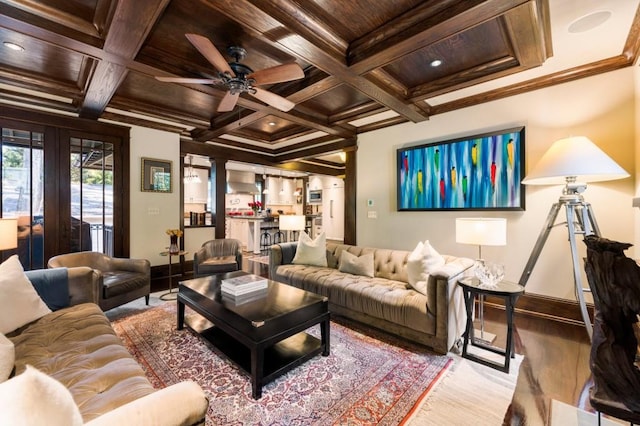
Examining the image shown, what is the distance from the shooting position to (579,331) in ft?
9.02

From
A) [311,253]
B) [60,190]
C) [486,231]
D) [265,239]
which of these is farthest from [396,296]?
[265,239]

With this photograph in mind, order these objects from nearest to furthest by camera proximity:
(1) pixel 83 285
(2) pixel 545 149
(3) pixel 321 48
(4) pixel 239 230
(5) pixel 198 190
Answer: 1. (3) pixel 321 48
2. (1) pixel 83 285
3. (2) pixel 545 149
4. (5) pixel 198 190
5. (4) pixel 239 230

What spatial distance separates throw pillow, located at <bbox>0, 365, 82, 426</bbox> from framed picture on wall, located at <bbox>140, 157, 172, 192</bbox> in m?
4.54

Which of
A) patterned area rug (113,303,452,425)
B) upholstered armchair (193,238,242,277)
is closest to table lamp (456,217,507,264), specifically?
patterned area rug (113,303,452,425)

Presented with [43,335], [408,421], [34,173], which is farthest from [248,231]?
[408,421]

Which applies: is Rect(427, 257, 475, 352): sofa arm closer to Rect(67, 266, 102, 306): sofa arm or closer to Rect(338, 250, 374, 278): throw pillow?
Rect(338, 250, 374, 278): throw pillow

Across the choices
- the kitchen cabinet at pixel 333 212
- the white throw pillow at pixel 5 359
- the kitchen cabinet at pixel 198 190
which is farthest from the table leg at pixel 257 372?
the kitchen cabinet at pixel 333 212

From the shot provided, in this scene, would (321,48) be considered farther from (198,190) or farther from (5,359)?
(198,190)

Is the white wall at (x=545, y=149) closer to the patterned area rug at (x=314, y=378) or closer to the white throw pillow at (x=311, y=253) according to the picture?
the white throw pillow at (x=311, y=253)

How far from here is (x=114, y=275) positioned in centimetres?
312

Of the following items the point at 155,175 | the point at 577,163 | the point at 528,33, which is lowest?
the point at 577,163

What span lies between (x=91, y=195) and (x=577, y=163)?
5.74 metres

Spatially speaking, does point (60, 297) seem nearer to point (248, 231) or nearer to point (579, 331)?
point (579, 331)

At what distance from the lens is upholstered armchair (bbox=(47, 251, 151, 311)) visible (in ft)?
9.20
